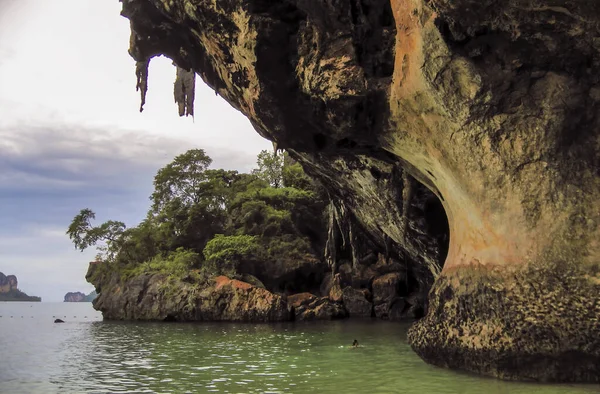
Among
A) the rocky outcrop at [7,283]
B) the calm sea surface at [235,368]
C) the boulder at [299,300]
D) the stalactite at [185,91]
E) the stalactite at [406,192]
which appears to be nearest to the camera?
the calm sea surface at [235,368]

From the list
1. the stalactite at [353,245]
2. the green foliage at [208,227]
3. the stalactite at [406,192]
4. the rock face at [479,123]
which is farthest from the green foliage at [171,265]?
the rock face at [479,123]

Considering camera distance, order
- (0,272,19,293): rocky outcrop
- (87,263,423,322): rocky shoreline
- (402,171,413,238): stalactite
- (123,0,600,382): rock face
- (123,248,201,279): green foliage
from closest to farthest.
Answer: (123,0,600,382): rock face, (402,171,413,238): stalactite, (87,263,423,322): rocky shoreline, (123,248,201,279): green foliage, (0,272,19,293): rocky outcrop

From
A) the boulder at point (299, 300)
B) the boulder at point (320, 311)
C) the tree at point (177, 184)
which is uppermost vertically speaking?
the tree at point (177, 184)

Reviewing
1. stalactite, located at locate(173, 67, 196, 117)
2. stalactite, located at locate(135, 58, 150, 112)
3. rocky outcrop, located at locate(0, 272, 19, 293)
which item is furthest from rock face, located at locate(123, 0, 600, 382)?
rocky outcrop, located at locate(0, 272, 19, 293)

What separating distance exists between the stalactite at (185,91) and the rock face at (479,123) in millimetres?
6251

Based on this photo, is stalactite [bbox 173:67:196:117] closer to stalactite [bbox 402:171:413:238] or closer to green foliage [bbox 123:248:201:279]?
stalactite [bbox 402:171:413:238]

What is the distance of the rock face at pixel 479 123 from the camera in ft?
25.0

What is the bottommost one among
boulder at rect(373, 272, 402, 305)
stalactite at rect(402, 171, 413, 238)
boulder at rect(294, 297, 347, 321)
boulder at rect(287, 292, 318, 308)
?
boulder at rect(294, 297, 347, 321)

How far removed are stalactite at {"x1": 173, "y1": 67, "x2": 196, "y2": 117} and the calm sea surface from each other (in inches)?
353

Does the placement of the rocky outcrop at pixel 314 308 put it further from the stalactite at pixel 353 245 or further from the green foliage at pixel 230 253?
the green foliage at pixel 230 253

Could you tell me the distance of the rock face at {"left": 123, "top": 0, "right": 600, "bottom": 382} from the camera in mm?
7617

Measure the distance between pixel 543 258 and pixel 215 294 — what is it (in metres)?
18.6

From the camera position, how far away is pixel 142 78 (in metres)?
18.1

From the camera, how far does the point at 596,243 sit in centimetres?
767
